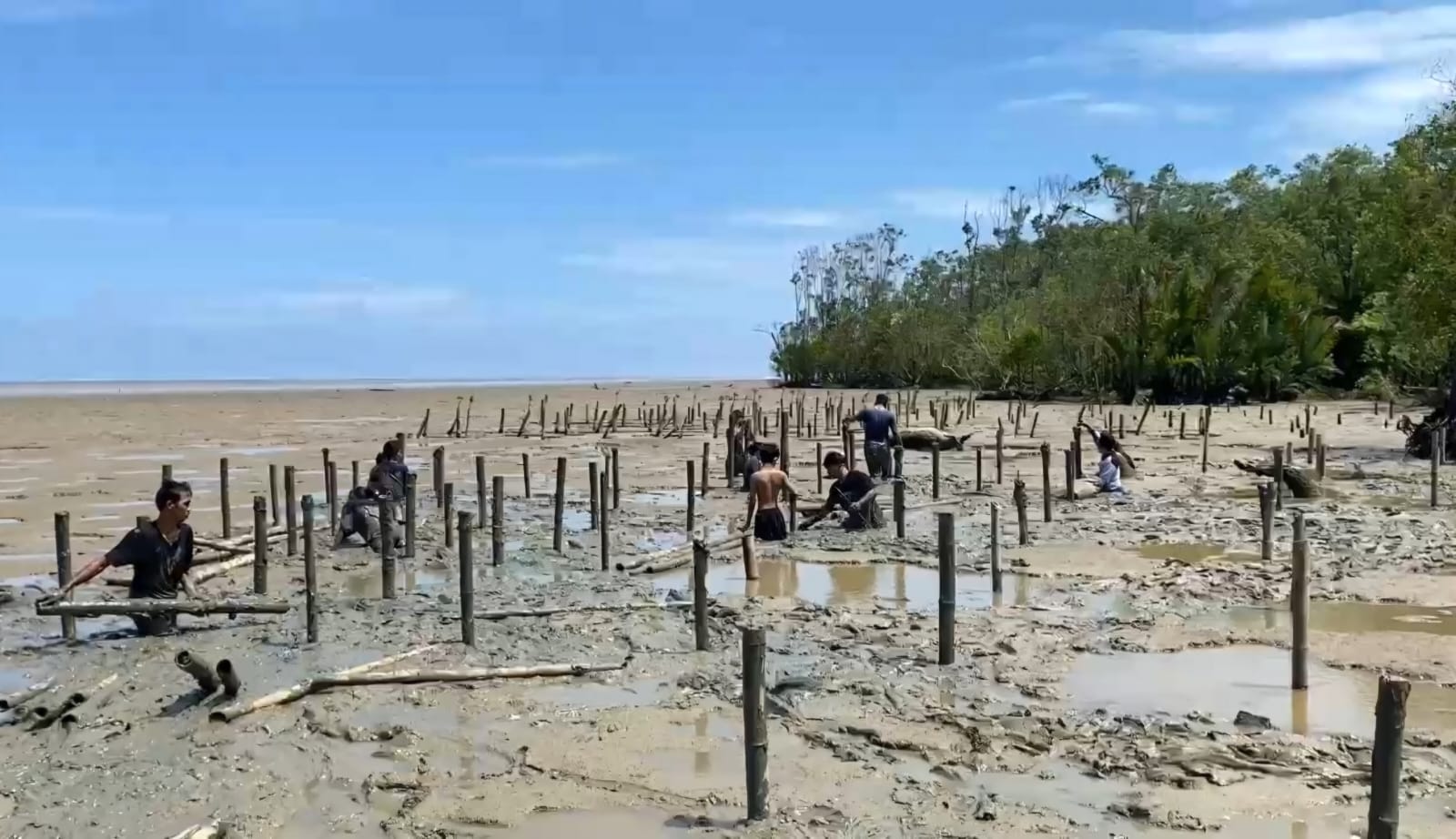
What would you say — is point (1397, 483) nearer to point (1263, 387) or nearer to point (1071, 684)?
point (1071, 684)

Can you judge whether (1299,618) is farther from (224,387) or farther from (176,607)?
(224,387)

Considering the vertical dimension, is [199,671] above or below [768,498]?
below

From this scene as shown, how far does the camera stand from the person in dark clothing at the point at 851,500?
14.7 metres

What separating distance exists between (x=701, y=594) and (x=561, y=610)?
177cm

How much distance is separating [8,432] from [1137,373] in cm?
3568

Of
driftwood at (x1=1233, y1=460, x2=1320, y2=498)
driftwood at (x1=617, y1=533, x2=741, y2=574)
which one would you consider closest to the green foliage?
driftwood at (x1=1233, y1=460, x2=1320, y2=498)

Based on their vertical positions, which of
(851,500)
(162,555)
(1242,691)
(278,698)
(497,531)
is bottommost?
(1242,691)

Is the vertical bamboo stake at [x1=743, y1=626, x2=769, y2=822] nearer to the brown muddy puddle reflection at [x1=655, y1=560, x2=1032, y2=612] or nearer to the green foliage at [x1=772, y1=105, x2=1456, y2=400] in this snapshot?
the brown muddy puddle reflection at [x1=655, y1=560, x2=1032, y2=612]

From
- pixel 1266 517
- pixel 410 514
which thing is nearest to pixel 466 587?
pixel 410 514

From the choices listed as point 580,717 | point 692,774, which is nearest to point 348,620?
point 580,717

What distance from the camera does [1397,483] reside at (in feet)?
62.5

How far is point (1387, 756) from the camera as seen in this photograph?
15.6ft

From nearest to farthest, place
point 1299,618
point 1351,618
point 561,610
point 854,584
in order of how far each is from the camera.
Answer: point 1299,618
point 1351,618
point 561,610
point 854,584

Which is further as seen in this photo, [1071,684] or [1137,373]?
[1137,373]
